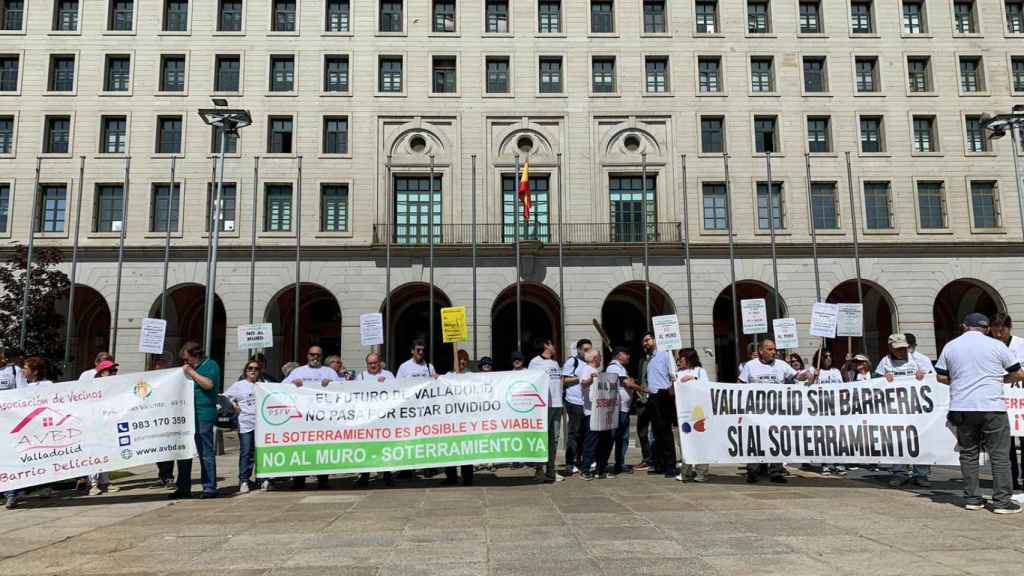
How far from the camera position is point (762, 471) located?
10.7 m

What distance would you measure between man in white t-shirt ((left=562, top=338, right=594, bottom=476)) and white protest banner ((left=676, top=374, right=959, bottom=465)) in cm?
168

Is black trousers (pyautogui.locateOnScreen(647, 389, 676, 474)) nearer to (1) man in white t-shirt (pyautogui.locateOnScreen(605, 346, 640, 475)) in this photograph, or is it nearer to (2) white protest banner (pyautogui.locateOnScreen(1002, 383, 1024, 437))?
(1) man in white t-shirt (pyautogui.locateOnScreen(605, 346, 640, 475))

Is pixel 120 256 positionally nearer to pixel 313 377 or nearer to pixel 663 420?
pixel 313 377

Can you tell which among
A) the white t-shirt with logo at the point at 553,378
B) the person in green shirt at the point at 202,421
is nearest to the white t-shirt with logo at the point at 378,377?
the person in green shirt at the point at 202,421

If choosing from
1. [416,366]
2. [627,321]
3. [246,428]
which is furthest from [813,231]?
[246,428]

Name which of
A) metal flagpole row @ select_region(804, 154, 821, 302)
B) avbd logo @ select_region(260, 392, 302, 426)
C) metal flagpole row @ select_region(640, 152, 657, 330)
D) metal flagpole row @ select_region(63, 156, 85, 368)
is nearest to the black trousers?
avbd logo @ select_region(260, 392, 302, 426)

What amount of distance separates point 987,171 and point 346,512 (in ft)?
104

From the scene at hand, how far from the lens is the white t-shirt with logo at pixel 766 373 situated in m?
10.2

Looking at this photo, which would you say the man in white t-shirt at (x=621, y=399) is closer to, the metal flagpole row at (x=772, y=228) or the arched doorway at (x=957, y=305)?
the metal flagpole row at (x=772, y=228)

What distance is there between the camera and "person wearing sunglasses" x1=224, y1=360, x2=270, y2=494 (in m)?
9.91

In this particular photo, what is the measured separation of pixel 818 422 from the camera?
9.46 metres

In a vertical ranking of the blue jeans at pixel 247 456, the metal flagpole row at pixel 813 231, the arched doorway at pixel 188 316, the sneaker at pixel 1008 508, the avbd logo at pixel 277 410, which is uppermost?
the metal flagpole row at pixel 813 231

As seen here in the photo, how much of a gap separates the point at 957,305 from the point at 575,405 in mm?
28903

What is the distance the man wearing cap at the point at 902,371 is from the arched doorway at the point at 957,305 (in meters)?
23.3
